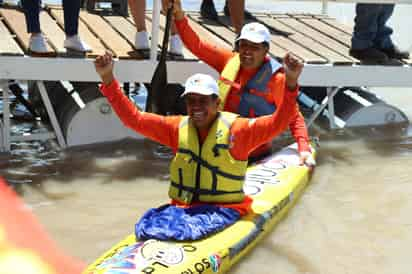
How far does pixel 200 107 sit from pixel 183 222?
2.27ft

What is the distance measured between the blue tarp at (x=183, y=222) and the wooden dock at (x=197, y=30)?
2202 mm

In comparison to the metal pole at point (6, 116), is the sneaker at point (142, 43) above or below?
above

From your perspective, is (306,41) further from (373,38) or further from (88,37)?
(88,37)

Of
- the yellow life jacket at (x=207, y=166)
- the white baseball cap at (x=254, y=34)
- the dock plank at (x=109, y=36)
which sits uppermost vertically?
the white baseball cap at (x=254, y=34)

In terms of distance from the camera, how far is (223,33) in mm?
7434

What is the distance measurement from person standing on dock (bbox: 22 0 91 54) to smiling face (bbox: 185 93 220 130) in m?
1.90

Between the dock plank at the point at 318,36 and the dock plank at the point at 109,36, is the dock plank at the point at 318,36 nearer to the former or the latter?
the dock plank at the point at 318,36

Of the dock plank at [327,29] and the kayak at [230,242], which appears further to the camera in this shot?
the dock plank at [327,29]

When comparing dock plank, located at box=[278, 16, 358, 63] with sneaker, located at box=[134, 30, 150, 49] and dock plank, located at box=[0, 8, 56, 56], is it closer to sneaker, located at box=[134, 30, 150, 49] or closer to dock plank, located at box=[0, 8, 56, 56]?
sneaker, located at box=[134, 30, 150, 49]

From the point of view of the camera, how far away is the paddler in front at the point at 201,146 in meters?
4.37

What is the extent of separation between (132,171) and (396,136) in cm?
278

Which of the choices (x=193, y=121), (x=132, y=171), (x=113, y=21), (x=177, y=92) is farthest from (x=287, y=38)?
(x=193, y=121)

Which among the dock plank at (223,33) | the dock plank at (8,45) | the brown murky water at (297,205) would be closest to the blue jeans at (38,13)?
the dock plank at (8,45)

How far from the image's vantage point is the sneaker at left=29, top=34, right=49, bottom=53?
5.96 meters
